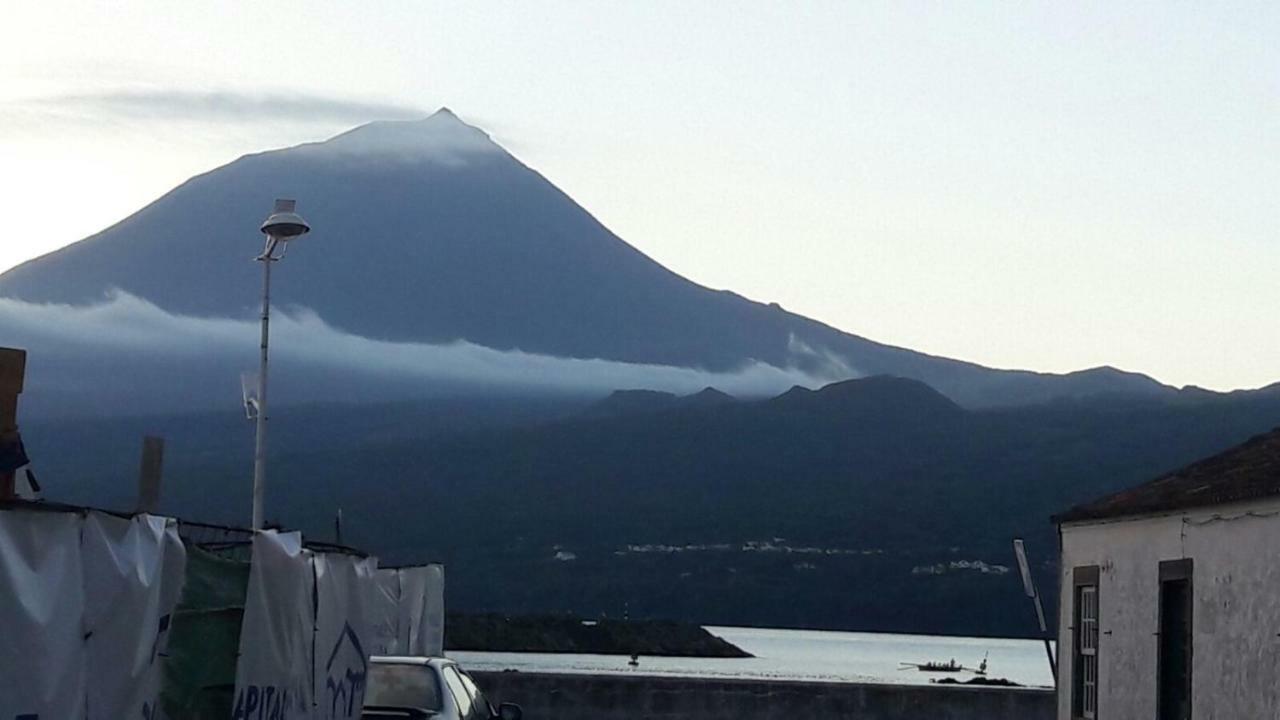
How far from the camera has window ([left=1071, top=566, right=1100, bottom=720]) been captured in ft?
74.9

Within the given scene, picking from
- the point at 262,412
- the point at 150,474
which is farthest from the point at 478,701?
the point at 150,474

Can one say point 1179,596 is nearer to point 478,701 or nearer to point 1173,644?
point 1173,644

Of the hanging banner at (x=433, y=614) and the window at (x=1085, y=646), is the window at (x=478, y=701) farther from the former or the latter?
the hanging banner at (x=433, y=614)

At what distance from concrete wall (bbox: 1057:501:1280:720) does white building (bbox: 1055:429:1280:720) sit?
0.02 m

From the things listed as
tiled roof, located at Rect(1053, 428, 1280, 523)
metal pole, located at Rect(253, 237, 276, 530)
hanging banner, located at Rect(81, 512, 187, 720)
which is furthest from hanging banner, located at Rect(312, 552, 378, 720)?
tiled roof, located at Rect(1053, 428, 1280, 523)

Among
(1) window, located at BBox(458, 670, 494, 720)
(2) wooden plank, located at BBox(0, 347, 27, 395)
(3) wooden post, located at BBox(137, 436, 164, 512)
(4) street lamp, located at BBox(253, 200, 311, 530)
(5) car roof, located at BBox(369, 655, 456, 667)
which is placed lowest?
(1) window, located at BBox(458, 670, 494, 720)

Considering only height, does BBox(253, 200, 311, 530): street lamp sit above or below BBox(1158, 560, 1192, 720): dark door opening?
above

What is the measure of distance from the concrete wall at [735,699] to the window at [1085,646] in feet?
14.1

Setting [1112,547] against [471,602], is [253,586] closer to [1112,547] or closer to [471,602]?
[1112,547]

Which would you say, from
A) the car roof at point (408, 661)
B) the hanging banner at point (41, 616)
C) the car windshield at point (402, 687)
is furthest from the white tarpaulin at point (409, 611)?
the hanging banner at point (41, 616)

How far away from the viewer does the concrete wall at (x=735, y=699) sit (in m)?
27.4

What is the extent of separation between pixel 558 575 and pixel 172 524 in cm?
18610

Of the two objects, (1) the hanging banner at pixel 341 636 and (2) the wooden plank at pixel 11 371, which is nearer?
(2) the wooden plank at pixel 11 371

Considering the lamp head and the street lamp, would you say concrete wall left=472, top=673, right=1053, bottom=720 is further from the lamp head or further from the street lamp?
the lamp head
